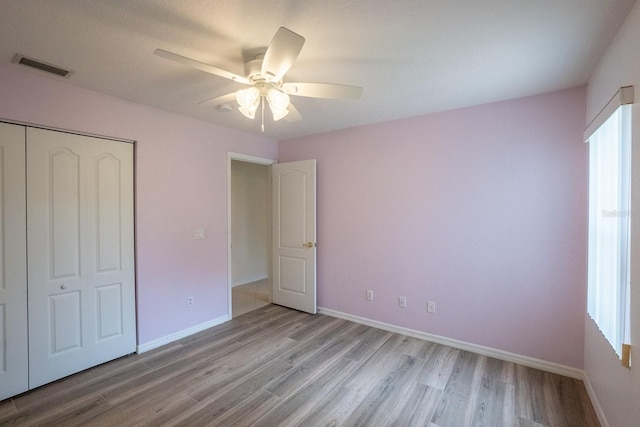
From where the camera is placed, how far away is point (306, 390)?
2215mm

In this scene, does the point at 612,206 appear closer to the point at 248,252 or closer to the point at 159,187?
the point at 159,187

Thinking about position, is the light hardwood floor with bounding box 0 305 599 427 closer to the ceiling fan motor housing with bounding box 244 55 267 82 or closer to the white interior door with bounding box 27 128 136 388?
the white interior door with bounding box 27 128 136 388

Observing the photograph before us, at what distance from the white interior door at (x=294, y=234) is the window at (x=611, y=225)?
268 centimetres

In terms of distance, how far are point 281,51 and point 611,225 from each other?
2.18 m

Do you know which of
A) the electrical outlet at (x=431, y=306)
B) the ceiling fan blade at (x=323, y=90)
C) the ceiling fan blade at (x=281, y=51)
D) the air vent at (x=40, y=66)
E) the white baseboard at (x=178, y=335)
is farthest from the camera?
the electrical outlet at (x=431, y=306)

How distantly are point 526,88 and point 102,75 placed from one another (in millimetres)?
3371

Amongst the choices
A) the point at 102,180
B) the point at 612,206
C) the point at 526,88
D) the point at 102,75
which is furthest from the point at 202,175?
the point at 612,206

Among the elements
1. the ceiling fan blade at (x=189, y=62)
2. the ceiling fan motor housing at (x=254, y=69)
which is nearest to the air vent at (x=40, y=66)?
the ceiling fan blade at (x=189, y=62)

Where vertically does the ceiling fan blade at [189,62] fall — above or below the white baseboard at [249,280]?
above

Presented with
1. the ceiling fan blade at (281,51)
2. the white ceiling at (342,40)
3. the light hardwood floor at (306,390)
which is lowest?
the light hardwood floor at (306,390)

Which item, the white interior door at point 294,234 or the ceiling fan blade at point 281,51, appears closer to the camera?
the ceiling fan blade at point 281,51

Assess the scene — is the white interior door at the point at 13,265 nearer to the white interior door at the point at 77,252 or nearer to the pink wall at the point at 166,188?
the white interior door at the point at 77,252

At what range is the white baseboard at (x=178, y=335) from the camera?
9.20 ft

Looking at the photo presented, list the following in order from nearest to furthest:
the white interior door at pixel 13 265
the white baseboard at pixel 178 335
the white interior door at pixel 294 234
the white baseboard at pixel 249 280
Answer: the white interior door at pixel 13 265
the white baseboard at pixel 178 335
the white interior door at pixel 294 234
the white baseboard at pixel 249 280
